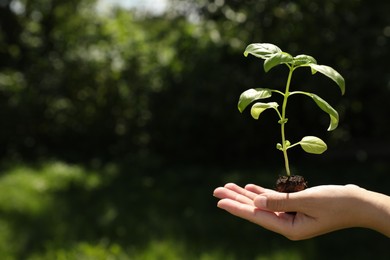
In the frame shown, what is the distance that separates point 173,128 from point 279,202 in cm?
601

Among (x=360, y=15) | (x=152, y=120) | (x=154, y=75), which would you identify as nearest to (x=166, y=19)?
(x=154, y=75)

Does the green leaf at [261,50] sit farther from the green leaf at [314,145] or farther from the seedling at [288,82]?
the green leaf at [314,145]

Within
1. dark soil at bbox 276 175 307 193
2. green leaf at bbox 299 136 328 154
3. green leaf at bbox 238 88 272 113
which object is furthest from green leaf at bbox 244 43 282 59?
dark soil at bbox 276 175 307 193

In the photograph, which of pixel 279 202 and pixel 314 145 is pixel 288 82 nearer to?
pixel 314 145

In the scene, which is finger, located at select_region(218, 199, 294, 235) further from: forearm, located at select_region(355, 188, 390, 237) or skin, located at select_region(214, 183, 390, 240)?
forearm, located at select_region(355, 188, 390, 237)

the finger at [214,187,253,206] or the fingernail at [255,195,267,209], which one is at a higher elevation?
the finger at [214,187,253,206]

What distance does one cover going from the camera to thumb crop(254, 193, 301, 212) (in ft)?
6.47

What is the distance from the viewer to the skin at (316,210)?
200cm

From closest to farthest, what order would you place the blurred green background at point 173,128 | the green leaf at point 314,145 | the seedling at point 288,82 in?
the seedling at point 288,82 < the green leaf at point 314,145 < the blurred green background at point 173,128

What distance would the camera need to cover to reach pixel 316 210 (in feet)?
6.64

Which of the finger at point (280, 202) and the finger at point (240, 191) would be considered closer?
the finger at point (280, 202)

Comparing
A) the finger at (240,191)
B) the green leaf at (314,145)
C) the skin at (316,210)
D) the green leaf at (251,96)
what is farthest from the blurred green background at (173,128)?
the green leaf at (251,96)

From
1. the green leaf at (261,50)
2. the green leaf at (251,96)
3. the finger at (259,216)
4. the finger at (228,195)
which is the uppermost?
the green leaf at (261,50)

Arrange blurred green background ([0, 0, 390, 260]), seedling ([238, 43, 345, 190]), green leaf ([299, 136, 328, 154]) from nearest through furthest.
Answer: seedling ([238, 43, 345, 190]) < green leaf ([299, 136, 328, 154]) < blurred green background ([0, 0, 390, 260])
